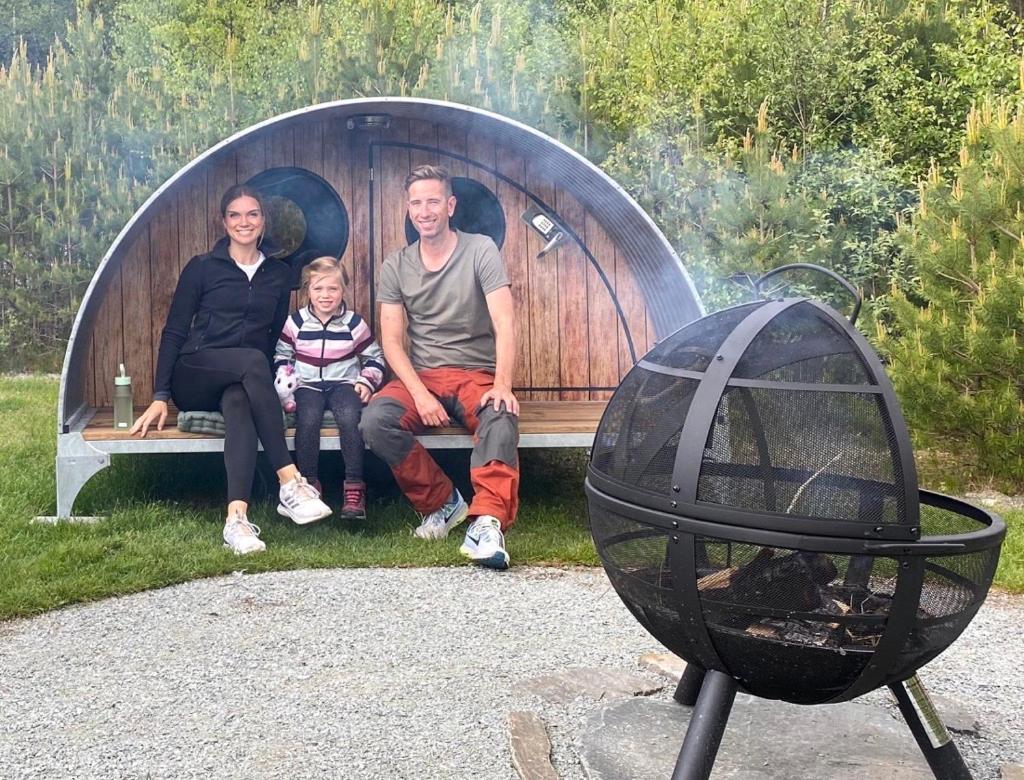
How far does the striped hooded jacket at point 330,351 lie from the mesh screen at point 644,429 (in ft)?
10.2

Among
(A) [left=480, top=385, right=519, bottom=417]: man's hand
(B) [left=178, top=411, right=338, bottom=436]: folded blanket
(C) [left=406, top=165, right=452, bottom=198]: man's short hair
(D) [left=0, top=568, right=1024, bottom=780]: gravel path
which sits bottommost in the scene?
(D) [left=0, top=568, right=1024, bottom=780]: gravel path

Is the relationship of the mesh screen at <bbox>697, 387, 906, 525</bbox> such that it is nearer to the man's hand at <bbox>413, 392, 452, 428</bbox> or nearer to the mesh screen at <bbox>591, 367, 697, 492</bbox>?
the mesh screen at <bbox>591, 367, 697, 492</bbox>

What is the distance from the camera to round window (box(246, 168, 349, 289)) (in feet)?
24.8

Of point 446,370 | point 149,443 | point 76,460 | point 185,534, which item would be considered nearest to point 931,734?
point 446,370

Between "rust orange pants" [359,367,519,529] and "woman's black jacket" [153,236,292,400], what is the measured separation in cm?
89

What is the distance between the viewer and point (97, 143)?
14.9 meters

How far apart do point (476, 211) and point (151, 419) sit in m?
2.65

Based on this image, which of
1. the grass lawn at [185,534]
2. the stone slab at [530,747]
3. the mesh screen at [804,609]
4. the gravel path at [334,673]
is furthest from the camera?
the grass lawn at [185,534]

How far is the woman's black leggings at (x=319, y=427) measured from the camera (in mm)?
6004

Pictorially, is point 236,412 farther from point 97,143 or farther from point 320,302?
point 97,143

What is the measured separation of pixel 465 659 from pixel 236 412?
2299 mm

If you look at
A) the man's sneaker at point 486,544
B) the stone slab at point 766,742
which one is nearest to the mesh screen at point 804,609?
the stone slab at point 766,742

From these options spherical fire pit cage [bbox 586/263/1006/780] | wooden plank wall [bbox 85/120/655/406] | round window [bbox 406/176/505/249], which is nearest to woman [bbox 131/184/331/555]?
wooden plank wall [bbox 85/120/655/406]

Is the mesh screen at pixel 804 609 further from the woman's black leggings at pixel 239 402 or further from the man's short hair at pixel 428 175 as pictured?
the man's short hair at pixel 428 175
